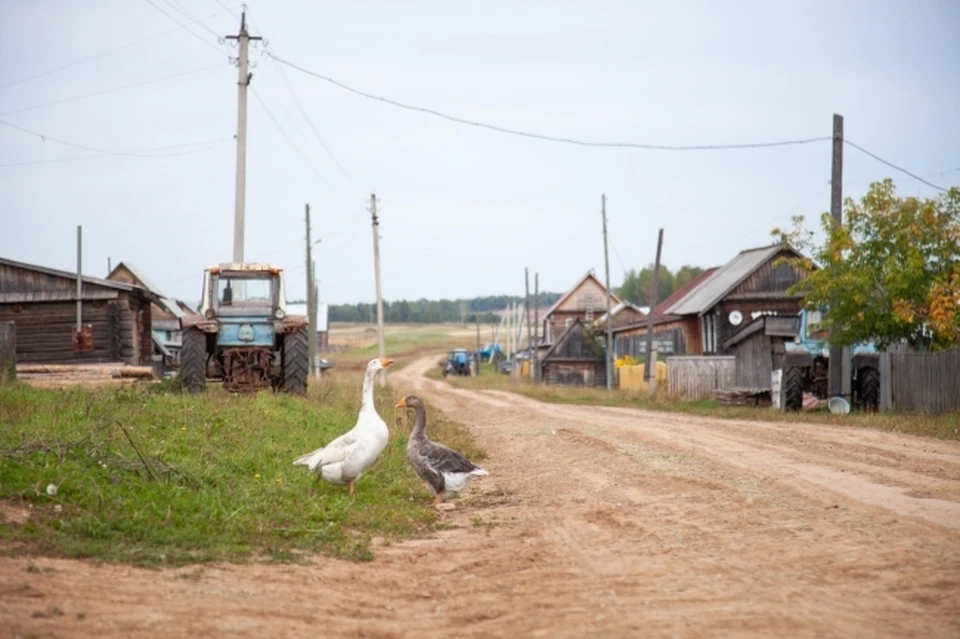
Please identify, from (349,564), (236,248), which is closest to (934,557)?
(349,564)

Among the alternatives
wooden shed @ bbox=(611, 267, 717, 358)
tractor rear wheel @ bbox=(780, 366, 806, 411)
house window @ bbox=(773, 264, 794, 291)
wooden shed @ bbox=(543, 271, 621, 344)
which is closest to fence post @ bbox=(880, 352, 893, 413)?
tractor rear wheel @ bbox=(780, 366, 806, 411)

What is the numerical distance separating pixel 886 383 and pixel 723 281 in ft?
79.0

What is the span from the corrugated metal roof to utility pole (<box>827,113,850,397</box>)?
17.9m

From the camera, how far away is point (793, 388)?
2814 cm

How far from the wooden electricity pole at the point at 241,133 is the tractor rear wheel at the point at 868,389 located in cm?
1608

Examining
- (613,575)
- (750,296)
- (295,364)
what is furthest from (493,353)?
(613,575)

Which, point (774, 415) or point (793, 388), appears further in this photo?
point (793, 388)

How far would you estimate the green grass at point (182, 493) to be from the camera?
8453 millimetres

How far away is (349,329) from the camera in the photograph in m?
171

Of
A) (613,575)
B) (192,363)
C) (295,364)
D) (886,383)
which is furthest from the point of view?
(886,383)

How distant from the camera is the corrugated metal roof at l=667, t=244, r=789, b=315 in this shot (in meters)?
47.0

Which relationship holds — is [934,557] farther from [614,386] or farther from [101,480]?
[614,386]

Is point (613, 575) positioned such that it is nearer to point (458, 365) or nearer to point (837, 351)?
point (837, 351)

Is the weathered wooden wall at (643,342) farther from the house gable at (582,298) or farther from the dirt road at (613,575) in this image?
the dirt road at (613,575)
